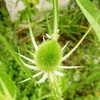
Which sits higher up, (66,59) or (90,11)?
(90,11)

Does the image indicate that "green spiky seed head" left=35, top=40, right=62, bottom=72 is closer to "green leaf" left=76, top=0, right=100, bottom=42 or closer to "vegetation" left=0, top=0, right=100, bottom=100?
"green leaf" left=76, top=0, right=100, bottom=42

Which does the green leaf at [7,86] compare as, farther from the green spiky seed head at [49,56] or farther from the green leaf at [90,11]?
the green leaf at [90,11]

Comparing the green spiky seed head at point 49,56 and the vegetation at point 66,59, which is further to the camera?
the vegetation at point 66,59

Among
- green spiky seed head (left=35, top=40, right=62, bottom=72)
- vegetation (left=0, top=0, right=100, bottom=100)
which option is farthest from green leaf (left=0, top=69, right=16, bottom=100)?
vegetation (left=0, top=0, right=100, bottom=100)

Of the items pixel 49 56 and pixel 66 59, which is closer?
pixel 49 56

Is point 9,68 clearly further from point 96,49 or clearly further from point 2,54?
point 96,49

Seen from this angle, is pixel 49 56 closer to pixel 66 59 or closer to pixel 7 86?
pixel 7 86

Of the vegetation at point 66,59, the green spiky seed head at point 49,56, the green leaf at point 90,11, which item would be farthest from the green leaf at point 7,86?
the vegetation at point 66,59

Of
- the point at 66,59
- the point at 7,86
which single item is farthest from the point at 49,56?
the point at 66,59
